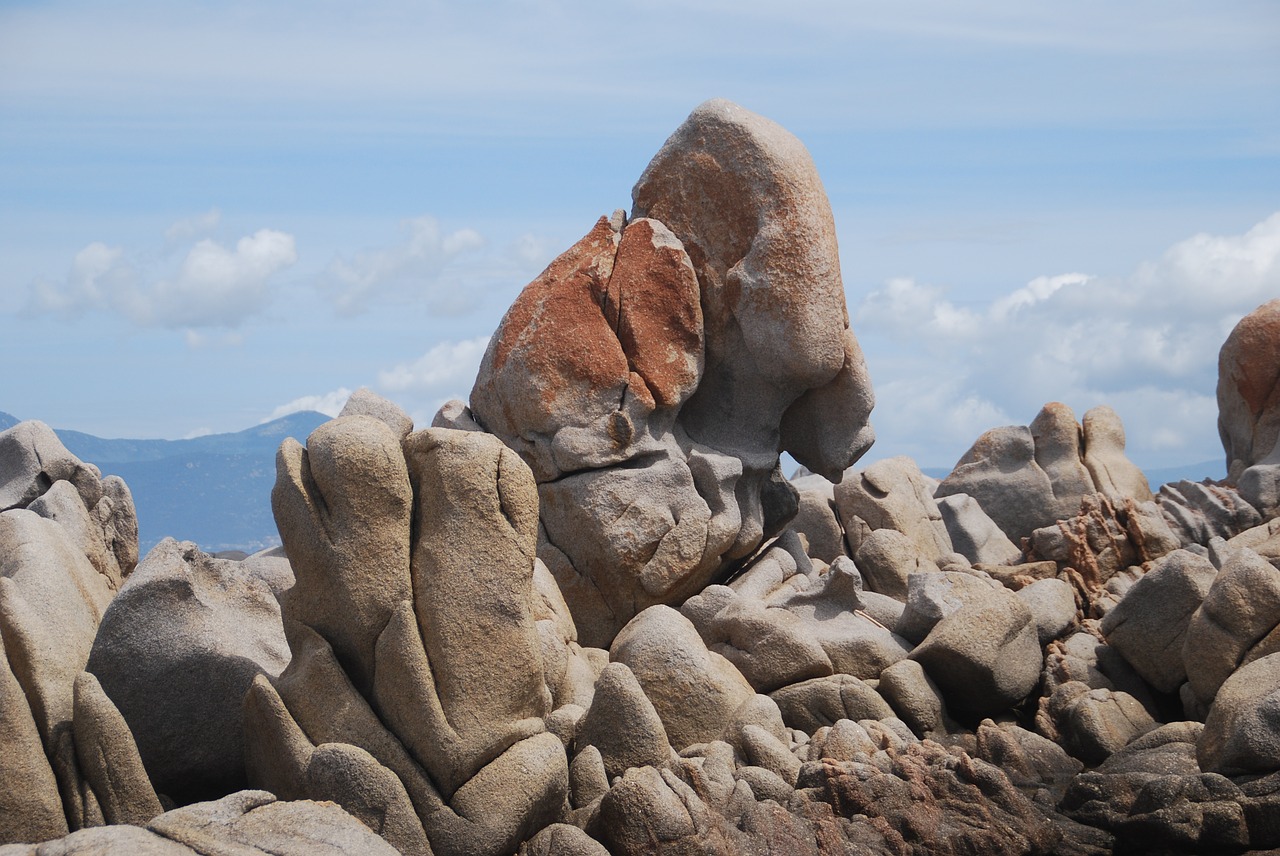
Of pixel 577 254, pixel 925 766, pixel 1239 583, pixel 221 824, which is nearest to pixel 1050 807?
pixel 925 766

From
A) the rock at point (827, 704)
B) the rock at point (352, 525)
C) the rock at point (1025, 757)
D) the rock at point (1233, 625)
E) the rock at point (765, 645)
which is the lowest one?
the rock at point (1025, 757)

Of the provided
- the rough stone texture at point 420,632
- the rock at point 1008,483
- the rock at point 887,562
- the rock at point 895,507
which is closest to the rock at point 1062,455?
the rock at point 1008,483

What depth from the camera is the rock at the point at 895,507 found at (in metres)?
18.8

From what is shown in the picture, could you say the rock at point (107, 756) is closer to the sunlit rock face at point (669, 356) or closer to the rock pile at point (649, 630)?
the rock pile at point (649, 630)

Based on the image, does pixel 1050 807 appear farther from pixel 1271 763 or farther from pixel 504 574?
pixel 504 574

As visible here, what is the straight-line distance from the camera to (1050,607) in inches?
575

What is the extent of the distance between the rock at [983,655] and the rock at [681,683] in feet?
7.02

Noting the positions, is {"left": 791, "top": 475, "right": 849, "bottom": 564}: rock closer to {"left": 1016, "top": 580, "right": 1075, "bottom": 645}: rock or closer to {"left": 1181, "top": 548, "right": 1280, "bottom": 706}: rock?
{"left": 1016, "top": 580, "right": 1075, "bottom": 645}: rock

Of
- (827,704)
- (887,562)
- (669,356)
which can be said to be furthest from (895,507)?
(827,704)

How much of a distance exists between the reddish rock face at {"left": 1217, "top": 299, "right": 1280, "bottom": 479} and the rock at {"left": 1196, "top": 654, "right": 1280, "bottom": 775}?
41.8 feet

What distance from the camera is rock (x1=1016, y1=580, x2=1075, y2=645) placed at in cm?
1447

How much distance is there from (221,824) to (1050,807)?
5.92 meters

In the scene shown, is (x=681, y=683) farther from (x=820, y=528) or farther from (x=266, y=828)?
(x=820, y=528)

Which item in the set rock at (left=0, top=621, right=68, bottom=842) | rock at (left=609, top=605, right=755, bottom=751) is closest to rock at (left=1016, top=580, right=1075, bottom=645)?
rock at (left=609, top=605, right=755, bottom=751)
